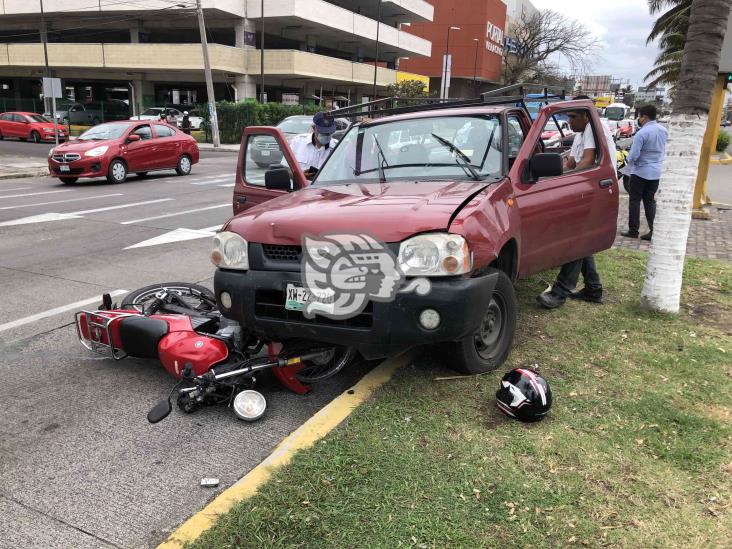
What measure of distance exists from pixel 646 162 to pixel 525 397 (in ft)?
22.1

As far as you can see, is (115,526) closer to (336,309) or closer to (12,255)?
(336,309)

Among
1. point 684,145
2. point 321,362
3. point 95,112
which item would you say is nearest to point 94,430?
point 321,362

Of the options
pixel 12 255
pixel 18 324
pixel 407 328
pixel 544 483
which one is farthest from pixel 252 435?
pixel 12 255

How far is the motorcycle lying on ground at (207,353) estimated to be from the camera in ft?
11.9

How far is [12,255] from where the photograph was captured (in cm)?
785

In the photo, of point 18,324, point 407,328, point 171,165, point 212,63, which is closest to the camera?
point 407,328

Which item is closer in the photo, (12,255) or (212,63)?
(12,255)

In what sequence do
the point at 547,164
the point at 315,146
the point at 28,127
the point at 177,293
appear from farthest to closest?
the point at 28,127 → the point at 315,146 → the point at 177,293 → the point at 547,164

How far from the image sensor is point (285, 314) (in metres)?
3.64

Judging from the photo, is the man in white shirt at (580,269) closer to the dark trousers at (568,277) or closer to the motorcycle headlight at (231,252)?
the dark trousers at (568,277)

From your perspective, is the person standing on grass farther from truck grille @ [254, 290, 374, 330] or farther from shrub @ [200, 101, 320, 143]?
shrub @ [200, 101, 320, 143]

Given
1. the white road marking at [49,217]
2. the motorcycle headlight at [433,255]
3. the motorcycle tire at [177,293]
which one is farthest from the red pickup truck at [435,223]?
the white road marking at [49,217]

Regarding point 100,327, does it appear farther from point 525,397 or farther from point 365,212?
point 525,397

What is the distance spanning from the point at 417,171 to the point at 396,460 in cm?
227
